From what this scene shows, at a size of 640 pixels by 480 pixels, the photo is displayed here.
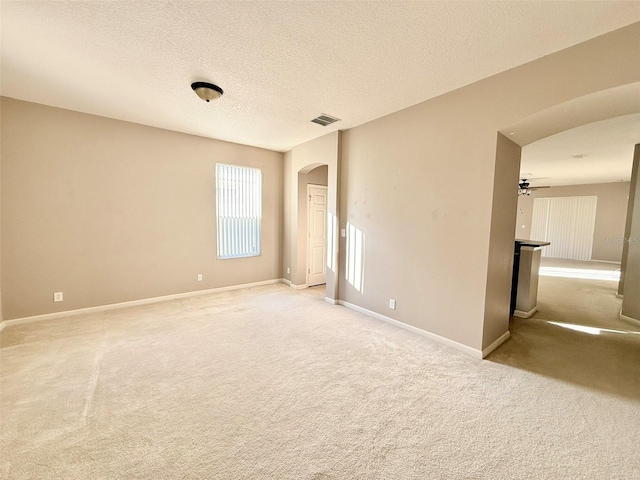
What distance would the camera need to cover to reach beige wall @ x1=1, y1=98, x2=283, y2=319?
11.2ft

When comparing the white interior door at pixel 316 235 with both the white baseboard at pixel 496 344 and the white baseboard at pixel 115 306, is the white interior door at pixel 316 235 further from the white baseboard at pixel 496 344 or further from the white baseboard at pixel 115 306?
the white baseboard at pixel 496 344

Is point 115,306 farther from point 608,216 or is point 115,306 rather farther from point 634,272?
point 608,216

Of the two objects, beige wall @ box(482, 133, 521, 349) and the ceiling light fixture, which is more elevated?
the ceiling light fixture

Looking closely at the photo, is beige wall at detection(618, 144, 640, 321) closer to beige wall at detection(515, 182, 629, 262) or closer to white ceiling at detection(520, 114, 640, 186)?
white ceiling at detection(520, 114, 640, 186)

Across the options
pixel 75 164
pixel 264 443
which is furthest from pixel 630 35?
pixel 75 164

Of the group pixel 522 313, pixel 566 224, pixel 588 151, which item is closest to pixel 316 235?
pixel 522 313

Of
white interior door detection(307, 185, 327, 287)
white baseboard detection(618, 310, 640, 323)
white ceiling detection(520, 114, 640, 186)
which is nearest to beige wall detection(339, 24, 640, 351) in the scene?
white interior door detection(307, 185, 327, 287)

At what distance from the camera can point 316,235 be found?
5.83 m

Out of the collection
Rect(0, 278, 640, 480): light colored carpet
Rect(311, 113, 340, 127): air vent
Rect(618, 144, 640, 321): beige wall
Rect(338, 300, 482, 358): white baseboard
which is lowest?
Rect(0, 278, 640, 480): light colored carpet

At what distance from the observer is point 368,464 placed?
1549 millimetres

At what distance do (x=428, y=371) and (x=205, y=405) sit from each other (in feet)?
6.60

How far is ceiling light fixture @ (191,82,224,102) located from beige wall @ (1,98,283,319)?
6.70 feet

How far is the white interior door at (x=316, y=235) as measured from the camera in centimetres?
571

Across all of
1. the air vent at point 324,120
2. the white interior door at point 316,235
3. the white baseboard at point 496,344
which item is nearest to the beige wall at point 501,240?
the white baseboard at point 496,344
